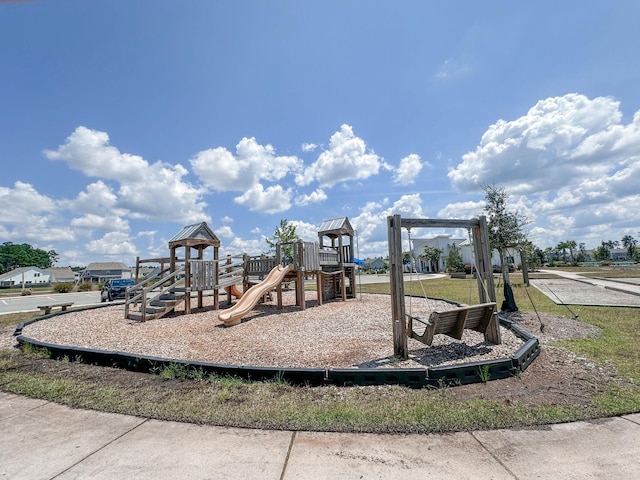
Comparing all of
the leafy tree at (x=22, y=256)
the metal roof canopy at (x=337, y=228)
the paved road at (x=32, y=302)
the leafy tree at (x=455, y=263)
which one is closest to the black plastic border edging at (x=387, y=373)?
the metal roof canopy at (x=337, y=228)

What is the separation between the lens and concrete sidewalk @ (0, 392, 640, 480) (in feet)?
7.65

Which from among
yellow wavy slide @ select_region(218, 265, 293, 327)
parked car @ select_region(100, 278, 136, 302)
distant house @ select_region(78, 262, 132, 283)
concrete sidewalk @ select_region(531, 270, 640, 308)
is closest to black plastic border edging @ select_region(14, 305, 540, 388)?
yellow wavy slide @ select_region(218, 265, 293, 327)

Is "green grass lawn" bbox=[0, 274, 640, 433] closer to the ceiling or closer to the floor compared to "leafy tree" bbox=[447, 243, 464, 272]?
closer to the floor

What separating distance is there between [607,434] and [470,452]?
1.37 metres

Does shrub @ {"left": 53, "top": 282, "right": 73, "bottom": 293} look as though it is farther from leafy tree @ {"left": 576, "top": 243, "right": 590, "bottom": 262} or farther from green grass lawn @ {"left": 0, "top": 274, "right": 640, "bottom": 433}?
leafy tree @ {"left": 576, "top": 243, "right": 590, "bottom": 262}

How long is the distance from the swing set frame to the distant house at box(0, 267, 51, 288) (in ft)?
255

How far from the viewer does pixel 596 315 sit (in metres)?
8.62

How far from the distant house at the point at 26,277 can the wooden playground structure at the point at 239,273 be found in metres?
68.7

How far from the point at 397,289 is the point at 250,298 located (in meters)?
5.55

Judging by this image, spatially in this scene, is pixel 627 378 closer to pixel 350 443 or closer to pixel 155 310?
pixel 350 443

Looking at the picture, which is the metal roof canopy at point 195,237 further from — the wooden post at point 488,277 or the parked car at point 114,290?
the parked car at point 114,290

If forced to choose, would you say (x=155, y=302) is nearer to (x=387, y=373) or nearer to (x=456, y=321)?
(x=387, y=373)

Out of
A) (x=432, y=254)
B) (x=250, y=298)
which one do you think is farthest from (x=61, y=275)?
(x=250, y=298)

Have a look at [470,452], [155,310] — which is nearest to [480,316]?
[470,452]
